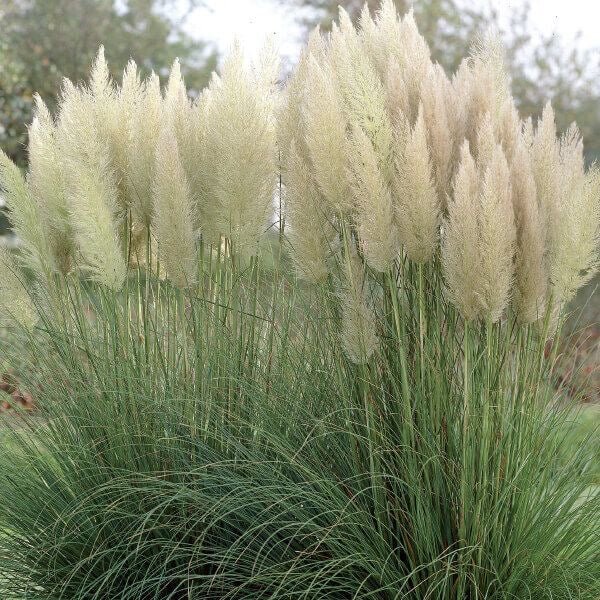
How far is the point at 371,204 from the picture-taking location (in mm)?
2387

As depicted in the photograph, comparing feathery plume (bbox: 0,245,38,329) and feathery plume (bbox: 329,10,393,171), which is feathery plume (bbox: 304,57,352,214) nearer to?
feathery plume (bbox: 329,10,393,171)

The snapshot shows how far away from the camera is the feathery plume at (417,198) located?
7.73 feet

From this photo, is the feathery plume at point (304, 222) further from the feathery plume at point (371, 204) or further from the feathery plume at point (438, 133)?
the feathery plume at point (438, 133)

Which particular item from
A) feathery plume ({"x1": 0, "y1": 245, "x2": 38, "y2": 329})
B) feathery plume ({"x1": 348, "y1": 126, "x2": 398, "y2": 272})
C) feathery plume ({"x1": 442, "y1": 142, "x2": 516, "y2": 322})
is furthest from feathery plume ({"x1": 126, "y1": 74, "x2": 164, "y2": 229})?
feathery plume ({"x1": 442, "y1": 142, "x2": 516, "y2": 322})

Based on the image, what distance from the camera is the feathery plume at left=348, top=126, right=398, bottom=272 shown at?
2.38 m

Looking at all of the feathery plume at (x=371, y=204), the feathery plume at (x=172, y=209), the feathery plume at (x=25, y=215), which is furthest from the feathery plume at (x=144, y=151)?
the feathery plume at (x=371, y=204)

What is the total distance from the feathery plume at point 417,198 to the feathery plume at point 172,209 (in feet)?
2.14

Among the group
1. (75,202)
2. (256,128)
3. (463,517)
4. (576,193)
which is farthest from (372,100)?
(463,517)

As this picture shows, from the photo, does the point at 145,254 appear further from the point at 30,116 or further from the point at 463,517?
the point at 30,116

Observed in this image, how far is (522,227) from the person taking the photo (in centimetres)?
246

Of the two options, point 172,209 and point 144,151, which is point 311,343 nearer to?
point 172,209

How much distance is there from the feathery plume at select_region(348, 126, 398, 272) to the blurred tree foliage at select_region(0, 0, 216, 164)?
11.0m

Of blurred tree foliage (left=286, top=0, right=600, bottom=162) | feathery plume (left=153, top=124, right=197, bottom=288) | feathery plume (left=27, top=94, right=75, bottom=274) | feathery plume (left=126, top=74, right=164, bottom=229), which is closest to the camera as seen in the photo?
feathery plume (left=153, top=124, right=197, bottom=288)

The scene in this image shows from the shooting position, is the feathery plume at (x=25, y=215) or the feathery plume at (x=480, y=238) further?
the feathery plume at (x=25, y=215)
